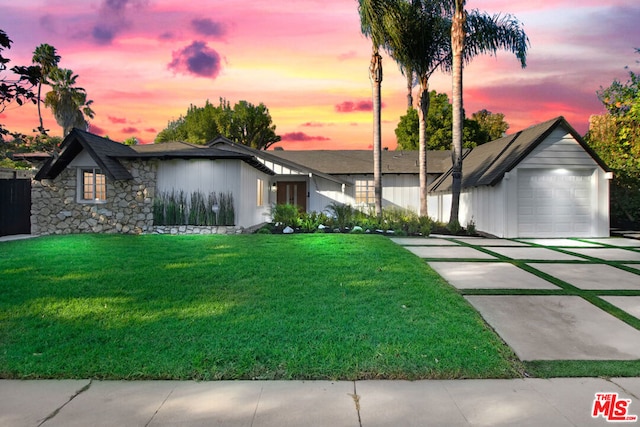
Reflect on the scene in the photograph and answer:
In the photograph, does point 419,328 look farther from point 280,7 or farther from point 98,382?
point 280,7

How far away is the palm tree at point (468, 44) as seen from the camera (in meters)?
15.0

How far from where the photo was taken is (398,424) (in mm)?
2895

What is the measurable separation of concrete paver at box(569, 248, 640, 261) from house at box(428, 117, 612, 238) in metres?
3.08

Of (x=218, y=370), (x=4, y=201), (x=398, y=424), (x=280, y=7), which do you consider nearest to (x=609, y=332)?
(x=398, y=424)

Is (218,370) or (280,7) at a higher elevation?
(280,7)

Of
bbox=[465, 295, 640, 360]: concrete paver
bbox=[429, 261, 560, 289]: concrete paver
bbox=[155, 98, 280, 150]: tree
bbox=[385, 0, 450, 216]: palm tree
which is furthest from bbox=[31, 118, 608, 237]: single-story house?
bbox=[155, 98, 280, 150]: tree

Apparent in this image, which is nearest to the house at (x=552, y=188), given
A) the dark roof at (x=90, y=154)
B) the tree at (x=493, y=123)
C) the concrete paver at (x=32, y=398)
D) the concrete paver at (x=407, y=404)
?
the concrete paver at (x=407, y=404)

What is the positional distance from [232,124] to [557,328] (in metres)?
44.0

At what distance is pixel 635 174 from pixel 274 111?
122 ft

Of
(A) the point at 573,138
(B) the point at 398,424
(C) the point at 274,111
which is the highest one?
(C) the point at 274,111

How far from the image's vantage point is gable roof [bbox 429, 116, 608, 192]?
13.9m

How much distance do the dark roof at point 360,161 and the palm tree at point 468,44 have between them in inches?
257

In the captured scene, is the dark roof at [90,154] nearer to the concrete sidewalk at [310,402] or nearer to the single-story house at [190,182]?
the single-story house at [190,182]

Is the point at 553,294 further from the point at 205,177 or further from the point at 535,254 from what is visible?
the point at 205,177
